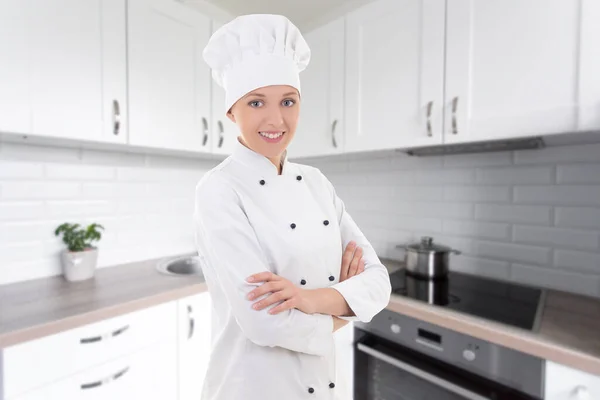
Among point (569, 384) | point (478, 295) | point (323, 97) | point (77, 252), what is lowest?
point (569, 384)

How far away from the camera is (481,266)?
1475mm

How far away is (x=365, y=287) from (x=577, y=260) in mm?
1194

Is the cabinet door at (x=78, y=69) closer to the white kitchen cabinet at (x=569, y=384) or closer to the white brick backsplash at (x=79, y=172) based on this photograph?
the white brick backsplash at (x=79, y=172)

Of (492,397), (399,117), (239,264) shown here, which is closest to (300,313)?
(239,264)

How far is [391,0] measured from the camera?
53.7 inches

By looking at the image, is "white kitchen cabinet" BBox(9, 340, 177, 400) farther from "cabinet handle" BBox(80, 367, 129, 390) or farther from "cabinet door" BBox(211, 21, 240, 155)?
"cabinet door" BBox(211, 21, 240, 155)

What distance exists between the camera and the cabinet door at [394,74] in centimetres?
125

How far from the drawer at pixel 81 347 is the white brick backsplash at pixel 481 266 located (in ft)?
4.50

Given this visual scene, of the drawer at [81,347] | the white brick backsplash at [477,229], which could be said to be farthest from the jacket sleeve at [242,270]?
the white brick backsplash at [477,229]

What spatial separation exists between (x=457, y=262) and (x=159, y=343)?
1.44 metres

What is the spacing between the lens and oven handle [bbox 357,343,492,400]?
3.18ft

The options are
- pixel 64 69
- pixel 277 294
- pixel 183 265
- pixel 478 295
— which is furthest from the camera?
pixel 183 265

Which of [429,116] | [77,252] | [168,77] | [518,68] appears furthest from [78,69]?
[518,68]

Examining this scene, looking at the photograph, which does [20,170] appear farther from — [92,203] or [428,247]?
[428,247]
